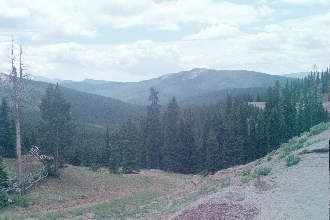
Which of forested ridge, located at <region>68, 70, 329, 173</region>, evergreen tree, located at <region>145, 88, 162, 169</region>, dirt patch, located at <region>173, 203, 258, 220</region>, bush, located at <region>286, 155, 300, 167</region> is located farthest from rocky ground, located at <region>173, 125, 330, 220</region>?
evergreen tree, located at <region>145, 88, 162, 169</region>

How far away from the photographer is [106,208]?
23.4 metres

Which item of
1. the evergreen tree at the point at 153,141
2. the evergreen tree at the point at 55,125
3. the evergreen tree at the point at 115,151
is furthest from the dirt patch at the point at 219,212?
the evergreen tree at the point at 153,141

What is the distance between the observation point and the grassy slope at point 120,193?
68.0 ft

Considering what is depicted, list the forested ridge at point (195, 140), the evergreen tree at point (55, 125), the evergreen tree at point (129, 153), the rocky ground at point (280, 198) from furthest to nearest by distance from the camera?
the forested ridge at point (195, 140) → the evergreen tree at point (129, 153) → the evergreen tree at point (55, 125) → the rocky ground at point (280, 198)

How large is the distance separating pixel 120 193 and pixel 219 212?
18222 millimetres

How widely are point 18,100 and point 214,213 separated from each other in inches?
684

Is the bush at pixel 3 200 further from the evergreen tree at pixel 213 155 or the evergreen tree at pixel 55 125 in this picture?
the evergreen tree at pixel 213 155

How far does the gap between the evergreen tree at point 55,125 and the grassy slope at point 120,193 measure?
2671mm

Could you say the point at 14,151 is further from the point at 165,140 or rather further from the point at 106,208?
the point at 165,140

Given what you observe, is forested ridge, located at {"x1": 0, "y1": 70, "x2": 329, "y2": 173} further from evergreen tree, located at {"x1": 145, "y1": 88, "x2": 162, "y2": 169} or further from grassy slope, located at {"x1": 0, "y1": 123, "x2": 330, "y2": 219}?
grassy slope, located at {"x1": 0, "y1": 123, "x2": 330, "y2": 219}

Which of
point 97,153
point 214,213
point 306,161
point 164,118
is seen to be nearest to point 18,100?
point 214,213

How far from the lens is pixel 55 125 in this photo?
31672 millimetres

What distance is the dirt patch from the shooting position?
13.2 meters

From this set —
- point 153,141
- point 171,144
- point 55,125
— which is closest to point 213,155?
point 171,144
